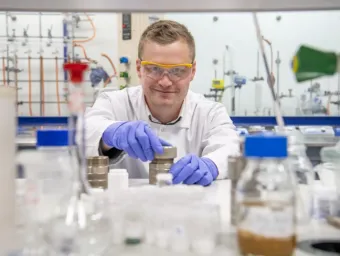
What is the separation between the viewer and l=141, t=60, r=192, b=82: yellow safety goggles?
1.83 meters

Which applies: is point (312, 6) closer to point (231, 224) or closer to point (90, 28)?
point (231, 224)

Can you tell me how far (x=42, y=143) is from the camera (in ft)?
2.40

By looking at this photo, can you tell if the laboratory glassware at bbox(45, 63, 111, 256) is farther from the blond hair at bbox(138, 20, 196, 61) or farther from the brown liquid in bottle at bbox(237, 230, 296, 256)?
the blond hair at bbox(138, 20, 196, 61)

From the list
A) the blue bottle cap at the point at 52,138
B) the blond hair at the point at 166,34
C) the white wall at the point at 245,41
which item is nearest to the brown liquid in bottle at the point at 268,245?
the blue bottle cap at the point at 52,138

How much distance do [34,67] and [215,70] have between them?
206cm

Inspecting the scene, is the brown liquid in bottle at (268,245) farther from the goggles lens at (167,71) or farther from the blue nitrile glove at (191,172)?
the goggles lens at (167,71)

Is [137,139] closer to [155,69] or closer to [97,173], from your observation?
[97,173]

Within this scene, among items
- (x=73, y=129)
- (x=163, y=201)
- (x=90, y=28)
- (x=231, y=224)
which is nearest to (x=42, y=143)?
(x=73, y=129)

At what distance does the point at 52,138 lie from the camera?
728mm

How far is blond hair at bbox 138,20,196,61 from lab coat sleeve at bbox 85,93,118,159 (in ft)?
1.04

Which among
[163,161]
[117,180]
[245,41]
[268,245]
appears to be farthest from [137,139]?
[245,41]

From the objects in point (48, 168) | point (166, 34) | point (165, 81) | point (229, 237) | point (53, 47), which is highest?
point (53, 47)

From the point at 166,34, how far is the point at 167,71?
190 mm

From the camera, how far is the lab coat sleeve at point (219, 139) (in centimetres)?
160
